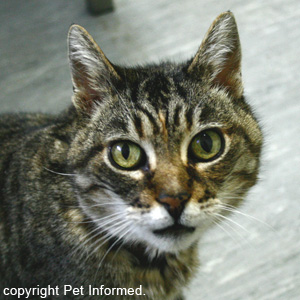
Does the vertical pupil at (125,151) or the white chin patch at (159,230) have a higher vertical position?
the vertical pupil at (125,151)

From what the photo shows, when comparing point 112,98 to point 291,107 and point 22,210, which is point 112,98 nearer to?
point 22,210

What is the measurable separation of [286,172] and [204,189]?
3.28ft

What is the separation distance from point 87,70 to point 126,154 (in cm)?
27

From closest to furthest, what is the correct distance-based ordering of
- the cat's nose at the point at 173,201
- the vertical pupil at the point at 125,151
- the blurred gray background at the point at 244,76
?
1. the cat's nose at the point at 173,201
2. the vertical pupil at the point at 125,151
3. the blurred gray background at the point at 244,76

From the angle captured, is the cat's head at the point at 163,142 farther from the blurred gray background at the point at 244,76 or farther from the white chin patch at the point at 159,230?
the blurred gray background at the point at 244,76

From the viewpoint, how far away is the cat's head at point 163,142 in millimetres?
1087

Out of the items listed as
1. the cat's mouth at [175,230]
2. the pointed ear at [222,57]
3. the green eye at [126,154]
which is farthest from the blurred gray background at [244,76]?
the green eye at [126,154]

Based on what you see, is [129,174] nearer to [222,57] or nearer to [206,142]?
[206,142]

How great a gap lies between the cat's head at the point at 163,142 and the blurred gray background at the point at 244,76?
1.24 feet

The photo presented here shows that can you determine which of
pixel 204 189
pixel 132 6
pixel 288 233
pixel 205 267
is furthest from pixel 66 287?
pixel 132 6

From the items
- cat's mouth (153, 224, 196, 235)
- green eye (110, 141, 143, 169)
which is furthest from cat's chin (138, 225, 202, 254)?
green eye (110, 141, 143, 169)

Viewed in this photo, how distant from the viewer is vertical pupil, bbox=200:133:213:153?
116 cm
